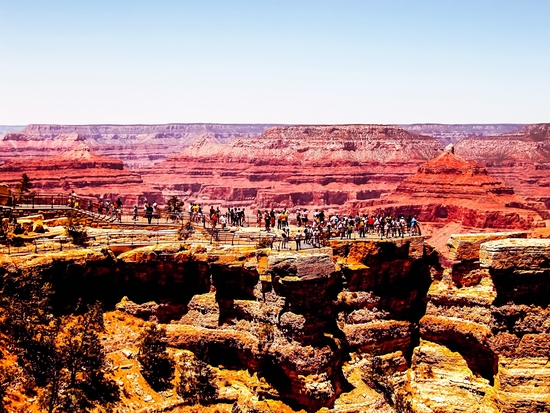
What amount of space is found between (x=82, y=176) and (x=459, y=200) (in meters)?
71.9

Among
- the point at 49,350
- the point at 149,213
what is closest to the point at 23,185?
the point at 149,213

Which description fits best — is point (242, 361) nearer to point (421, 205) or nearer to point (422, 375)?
point (422, 375)

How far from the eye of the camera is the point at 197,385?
29938mm

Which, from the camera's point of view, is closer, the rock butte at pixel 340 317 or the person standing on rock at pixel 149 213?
the rock butte at pixel 340 317

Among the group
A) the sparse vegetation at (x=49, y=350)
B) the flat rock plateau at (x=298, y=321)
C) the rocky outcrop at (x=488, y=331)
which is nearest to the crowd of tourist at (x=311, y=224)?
the flat rock plateau at (x=298, y=321)

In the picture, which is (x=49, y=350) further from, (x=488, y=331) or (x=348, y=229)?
(x=488, y=331)

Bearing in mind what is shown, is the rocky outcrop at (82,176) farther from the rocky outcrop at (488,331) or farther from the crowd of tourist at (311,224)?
the rocky outcrop at (488,331)

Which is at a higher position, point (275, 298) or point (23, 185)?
point (23, 185)

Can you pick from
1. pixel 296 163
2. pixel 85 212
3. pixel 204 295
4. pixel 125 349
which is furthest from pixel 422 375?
pixel 296 163

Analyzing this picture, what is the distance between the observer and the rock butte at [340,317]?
28.2m

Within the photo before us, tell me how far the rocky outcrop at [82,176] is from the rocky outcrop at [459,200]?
5077cm

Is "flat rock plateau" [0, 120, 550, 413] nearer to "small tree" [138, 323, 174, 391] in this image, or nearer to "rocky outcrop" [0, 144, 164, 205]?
"small tree" [138, 323, 174, 391]

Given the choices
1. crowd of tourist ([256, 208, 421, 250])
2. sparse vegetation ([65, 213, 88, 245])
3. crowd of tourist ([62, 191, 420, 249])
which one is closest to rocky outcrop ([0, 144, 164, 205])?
crowd of tourist ([62, 191, 420, 249])

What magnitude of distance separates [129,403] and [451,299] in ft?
53.3
